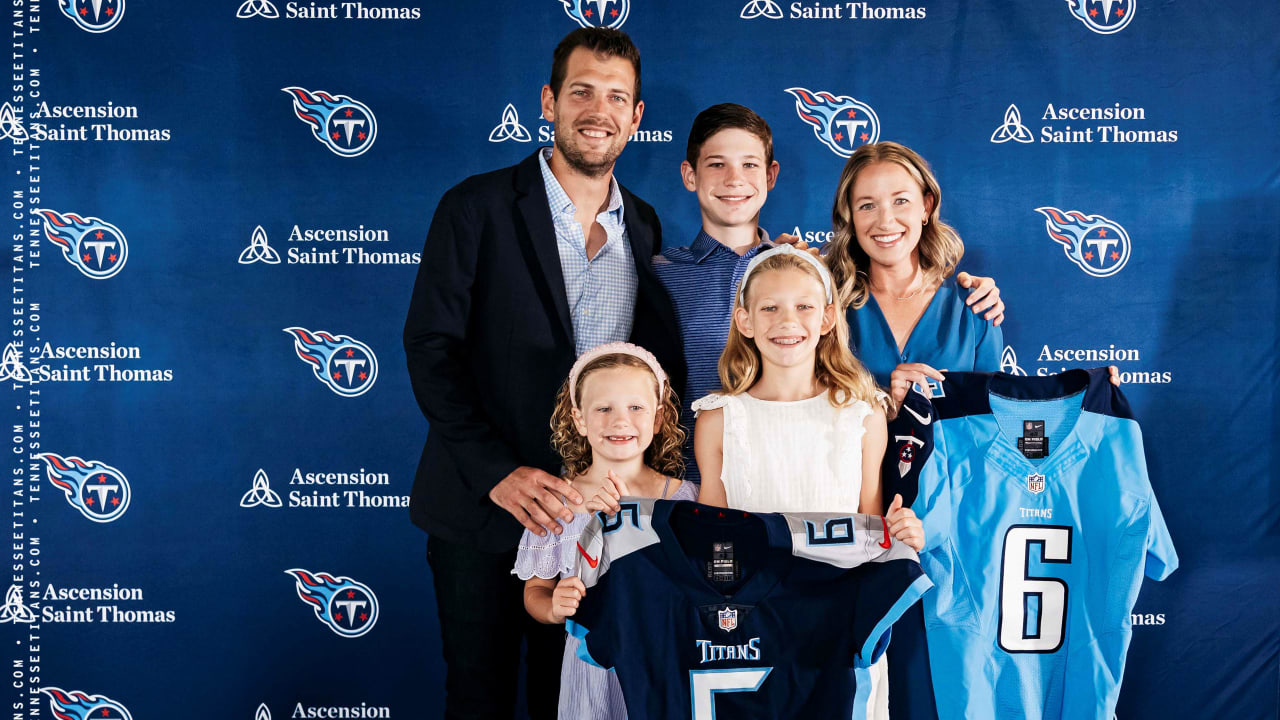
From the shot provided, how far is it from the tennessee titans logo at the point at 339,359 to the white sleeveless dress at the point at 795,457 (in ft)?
5.28

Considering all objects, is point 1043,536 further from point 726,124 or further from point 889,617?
point 726,124

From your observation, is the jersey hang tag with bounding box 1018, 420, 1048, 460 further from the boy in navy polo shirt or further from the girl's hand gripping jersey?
the girl's hand gripping jersey

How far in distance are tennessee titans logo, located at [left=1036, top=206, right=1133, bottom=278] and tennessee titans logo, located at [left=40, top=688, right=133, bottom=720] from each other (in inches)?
155

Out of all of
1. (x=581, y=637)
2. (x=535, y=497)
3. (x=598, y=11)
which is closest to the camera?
(x=581, y=637)

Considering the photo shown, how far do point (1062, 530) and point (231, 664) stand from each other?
288 cm

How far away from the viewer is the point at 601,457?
6.89 feet

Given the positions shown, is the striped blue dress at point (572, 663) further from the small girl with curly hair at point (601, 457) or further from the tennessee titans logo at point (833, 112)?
the tennessee titans logo at point (833, 112)

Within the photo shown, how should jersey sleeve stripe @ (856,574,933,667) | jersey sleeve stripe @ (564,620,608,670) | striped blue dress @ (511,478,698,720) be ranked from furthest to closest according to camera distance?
1. striped blue dress @ (511,478,698,720)
2. jersey sleeve stripe @ (564,620,608,670)
3. jersey sleeve stripe @ (856,574,933,667)

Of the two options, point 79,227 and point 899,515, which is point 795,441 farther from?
point 79,227

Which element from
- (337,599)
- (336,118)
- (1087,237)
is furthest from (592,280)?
(1087,237)

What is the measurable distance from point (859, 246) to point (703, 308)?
534 mm

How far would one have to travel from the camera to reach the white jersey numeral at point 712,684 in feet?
5.67

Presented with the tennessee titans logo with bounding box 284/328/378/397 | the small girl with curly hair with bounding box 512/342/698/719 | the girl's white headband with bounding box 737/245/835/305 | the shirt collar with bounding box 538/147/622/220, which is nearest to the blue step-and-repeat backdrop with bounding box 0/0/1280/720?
the tennessee titans logo with bounding box 284/328/378/397

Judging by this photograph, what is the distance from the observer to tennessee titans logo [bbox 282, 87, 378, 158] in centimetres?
300
